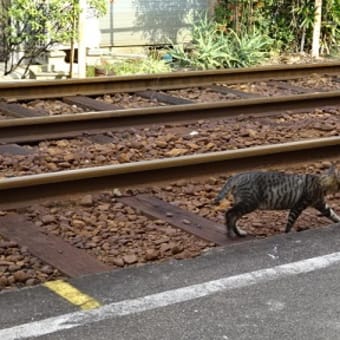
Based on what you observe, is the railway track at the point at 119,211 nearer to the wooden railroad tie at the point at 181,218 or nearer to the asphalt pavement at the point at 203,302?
the wooden railroad tie at the point at 181,218

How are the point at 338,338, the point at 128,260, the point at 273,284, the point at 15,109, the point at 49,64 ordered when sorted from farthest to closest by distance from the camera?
the point at 49,64
the point at 15,109
the point at 128,260
the point at 273,284
the point at 338,338

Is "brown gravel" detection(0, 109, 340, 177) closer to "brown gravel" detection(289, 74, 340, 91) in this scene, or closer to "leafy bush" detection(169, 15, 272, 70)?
"brown gravel" detection(289, 74, 340, 91)

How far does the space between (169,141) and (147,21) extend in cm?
744

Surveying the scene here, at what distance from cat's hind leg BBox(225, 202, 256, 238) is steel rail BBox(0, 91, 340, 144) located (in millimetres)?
2879

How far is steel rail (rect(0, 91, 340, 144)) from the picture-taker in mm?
7711

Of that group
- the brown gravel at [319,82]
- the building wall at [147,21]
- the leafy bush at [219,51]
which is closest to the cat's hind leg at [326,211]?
the brown gravel at [319,82]

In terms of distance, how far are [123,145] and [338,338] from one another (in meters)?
4.10

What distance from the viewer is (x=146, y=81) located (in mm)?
10406

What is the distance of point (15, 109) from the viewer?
8.97 metres

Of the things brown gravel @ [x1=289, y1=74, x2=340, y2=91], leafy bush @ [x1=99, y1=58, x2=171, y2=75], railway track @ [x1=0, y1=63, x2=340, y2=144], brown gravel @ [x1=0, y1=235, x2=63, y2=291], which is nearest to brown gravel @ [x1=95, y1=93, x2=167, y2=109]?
railway track @ [x1=0, y1=63, x2=340, y2=144]

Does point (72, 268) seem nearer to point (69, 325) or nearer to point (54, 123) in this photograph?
point (69, 325)

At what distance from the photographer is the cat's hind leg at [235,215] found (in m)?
5.31

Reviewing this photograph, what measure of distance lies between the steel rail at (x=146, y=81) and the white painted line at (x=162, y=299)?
17.2 feet

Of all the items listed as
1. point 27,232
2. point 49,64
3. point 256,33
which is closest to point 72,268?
point 27,232
